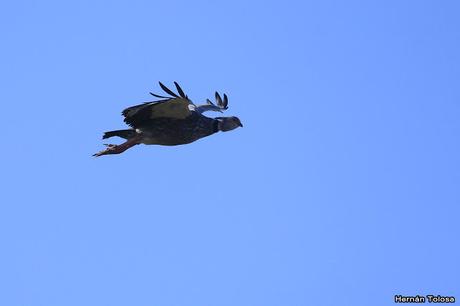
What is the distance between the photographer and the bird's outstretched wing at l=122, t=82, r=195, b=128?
14.7 meters

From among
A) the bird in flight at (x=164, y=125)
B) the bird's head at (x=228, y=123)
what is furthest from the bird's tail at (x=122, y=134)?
the bird's head at (x=228, y=123)

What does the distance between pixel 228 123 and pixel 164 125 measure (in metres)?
1.36

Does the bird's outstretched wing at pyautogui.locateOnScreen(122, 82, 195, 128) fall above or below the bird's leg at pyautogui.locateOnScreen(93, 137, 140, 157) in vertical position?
above

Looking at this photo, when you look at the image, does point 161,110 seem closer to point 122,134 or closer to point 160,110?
point 160,110

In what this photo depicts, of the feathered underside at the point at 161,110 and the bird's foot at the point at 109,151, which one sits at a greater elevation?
the feathered underside at the point at 161,110

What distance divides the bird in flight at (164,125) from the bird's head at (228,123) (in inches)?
1.2

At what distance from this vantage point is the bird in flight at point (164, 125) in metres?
15.1

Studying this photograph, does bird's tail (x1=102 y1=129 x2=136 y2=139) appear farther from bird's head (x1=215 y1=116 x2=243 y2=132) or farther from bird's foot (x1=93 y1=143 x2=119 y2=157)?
bird's head (x1=215 y1=116 x2=243 y2=132)

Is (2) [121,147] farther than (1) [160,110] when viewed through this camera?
Yes

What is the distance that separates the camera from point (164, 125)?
15445 millimetres

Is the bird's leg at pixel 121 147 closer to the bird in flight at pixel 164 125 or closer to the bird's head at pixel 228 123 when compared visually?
the bird in flight at pixel 164 125

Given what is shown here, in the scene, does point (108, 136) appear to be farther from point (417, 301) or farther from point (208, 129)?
point (417, 301)

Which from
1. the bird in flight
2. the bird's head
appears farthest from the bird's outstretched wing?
the bird's head

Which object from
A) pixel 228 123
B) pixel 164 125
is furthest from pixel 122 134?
pixel 228 123
